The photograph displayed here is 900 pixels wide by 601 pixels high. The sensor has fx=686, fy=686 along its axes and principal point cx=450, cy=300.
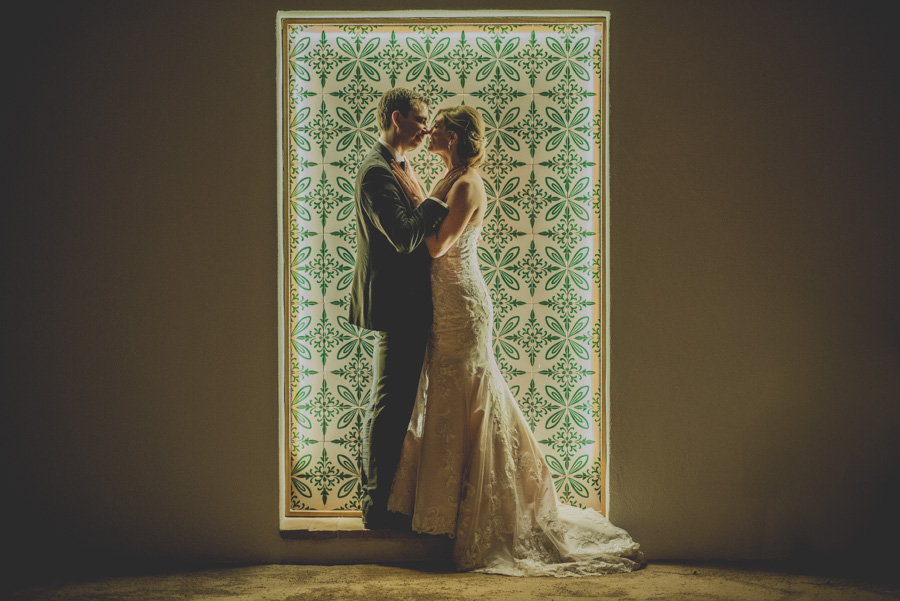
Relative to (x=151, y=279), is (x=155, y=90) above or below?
above

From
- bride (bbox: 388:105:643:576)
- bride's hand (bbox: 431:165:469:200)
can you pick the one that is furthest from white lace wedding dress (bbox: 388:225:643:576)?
bride's hand (bbox: 431:165:469:200)

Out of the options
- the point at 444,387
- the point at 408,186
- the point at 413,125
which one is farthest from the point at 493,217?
the point at 444,387

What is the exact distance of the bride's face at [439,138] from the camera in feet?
11.0

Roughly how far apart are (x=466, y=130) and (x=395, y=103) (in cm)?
38

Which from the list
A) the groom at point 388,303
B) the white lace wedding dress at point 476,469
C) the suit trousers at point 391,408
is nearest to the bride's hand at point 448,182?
the groom at point 388,303

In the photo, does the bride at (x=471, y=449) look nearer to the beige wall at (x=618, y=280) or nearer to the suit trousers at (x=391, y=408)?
the suit trousers at (x=391, y=408)

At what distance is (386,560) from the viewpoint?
3.48m

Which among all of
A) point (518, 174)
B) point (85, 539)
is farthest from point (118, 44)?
point (85, 539)

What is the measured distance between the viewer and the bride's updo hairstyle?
10.9 ft

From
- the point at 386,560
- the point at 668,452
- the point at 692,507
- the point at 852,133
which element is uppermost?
the point at 852,133

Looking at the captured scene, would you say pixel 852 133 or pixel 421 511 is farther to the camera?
pixel 852 133

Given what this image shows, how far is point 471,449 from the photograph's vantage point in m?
3.28

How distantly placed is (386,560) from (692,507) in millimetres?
1592

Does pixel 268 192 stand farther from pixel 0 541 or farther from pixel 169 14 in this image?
pixel 0 541
